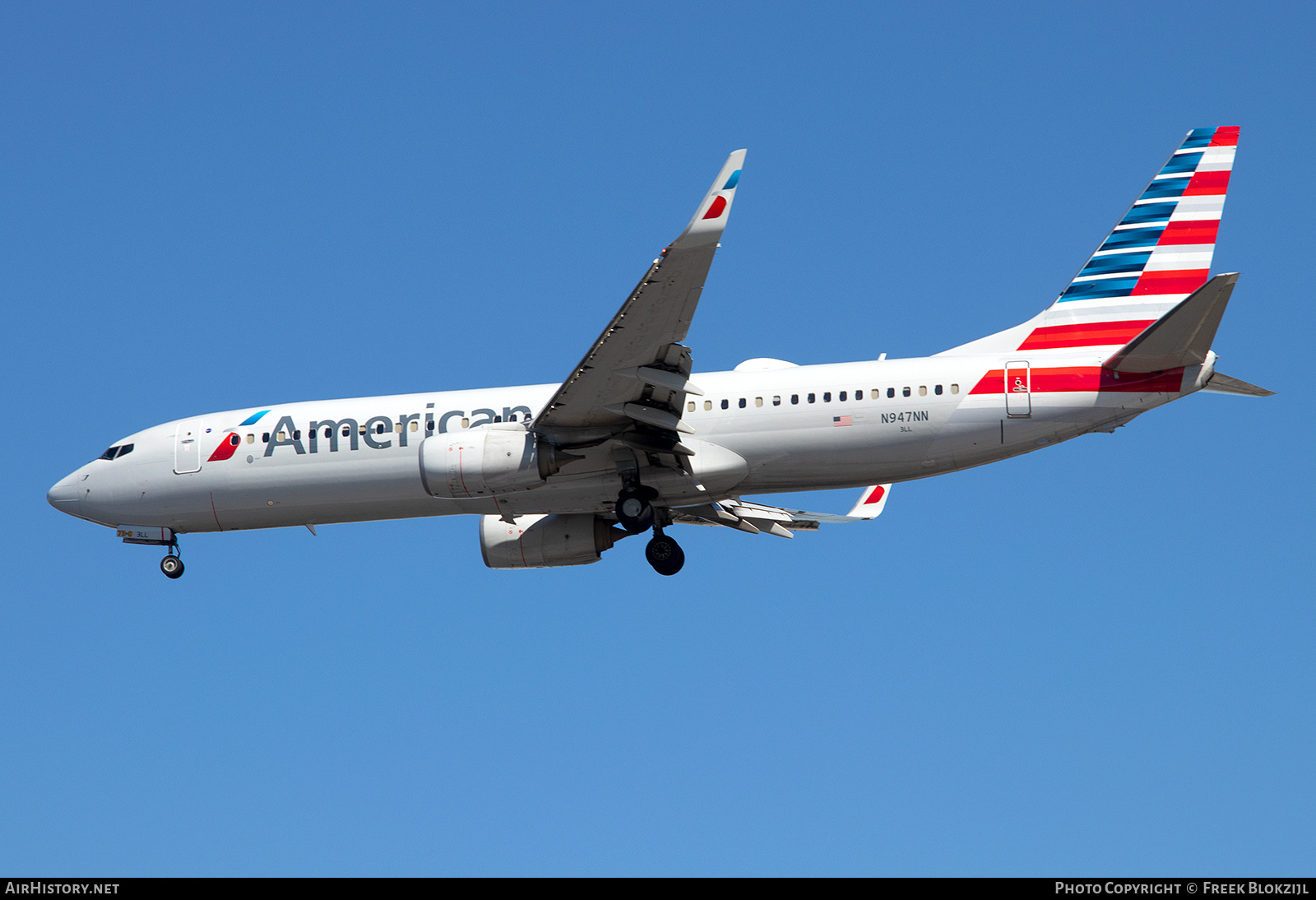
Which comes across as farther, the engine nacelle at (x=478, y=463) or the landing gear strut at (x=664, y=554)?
the landing gear strut at (x=664, y=554)

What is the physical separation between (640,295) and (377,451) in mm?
7622

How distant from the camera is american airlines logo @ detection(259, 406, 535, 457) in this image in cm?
2662

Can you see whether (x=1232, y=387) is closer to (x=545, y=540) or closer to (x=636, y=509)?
(x=636, y=509)

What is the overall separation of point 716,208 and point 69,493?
1643 cm

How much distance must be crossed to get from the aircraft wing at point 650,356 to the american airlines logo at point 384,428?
7.47 feet

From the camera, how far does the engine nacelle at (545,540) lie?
95.3ft

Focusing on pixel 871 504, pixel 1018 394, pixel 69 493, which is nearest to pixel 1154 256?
pixel 1018 394

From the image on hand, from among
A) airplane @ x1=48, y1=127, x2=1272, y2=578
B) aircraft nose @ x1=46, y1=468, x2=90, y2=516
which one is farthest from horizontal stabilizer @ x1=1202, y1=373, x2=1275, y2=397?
aircraft nose @ x1=46, y1=468, x2=90, y2=516

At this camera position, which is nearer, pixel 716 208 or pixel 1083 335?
pixel 716 208

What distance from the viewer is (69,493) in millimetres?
28750

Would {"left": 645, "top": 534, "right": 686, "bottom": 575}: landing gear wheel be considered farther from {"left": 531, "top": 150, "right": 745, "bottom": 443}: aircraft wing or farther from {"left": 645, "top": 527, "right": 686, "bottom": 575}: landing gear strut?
{"left": 531, "top": 150, "right": 745, "bottom": 443}: aircraft wing

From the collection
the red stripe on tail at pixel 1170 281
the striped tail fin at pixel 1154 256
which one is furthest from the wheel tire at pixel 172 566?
the red stripe on tail at pixel 1170 281

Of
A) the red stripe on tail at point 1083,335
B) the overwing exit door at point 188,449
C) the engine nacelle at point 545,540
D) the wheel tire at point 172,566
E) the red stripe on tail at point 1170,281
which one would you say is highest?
the red stripe on tail at point 1170,281

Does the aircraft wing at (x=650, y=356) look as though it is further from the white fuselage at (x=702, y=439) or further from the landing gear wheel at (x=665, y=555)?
the landing gear wheel at (x=665, y=555)
